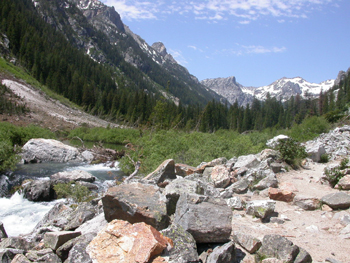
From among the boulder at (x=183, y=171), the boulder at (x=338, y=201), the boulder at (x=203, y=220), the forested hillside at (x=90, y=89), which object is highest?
the forested hillside at (x=90, y=89)

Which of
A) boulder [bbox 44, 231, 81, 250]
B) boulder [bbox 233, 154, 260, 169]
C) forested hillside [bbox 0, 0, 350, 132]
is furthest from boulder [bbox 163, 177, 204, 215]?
forested hillside [bbox 0, 0, 350, 132]

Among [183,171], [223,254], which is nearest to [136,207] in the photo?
[223,254]

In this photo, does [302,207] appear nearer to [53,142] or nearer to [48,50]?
[53,142]

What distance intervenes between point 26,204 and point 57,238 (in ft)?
22.9

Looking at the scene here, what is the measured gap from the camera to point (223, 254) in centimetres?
336

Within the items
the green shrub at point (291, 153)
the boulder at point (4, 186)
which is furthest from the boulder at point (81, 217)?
the green shrub at point (291, 153)

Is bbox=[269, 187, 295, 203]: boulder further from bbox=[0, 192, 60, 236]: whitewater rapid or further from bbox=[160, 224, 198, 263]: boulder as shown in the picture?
bbox=[0, 192, 60, 236]: whitewater rapid

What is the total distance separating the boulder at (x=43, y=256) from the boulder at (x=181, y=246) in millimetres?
1787

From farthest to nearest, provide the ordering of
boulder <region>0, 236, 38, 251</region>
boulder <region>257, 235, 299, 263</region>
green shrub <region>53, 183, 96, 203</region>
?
green shrub <region>53, 183, 96, 203</region> < boulder <region>0, 236, 38, 251</region> < boulder <region>257, 235, 299, 263</region>

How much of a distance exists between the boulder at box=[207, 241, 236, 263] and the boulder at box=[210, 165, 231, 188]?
13.5 feet

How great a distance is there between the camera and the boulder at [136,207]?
4012 millimetres

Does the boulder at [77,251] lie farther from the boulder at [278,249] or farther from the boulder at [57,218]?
the boulder at [278,249]

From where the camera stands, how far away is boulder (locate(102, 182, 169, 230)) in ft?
13.2

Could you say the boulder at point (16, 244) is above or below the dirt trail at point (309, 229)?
below
